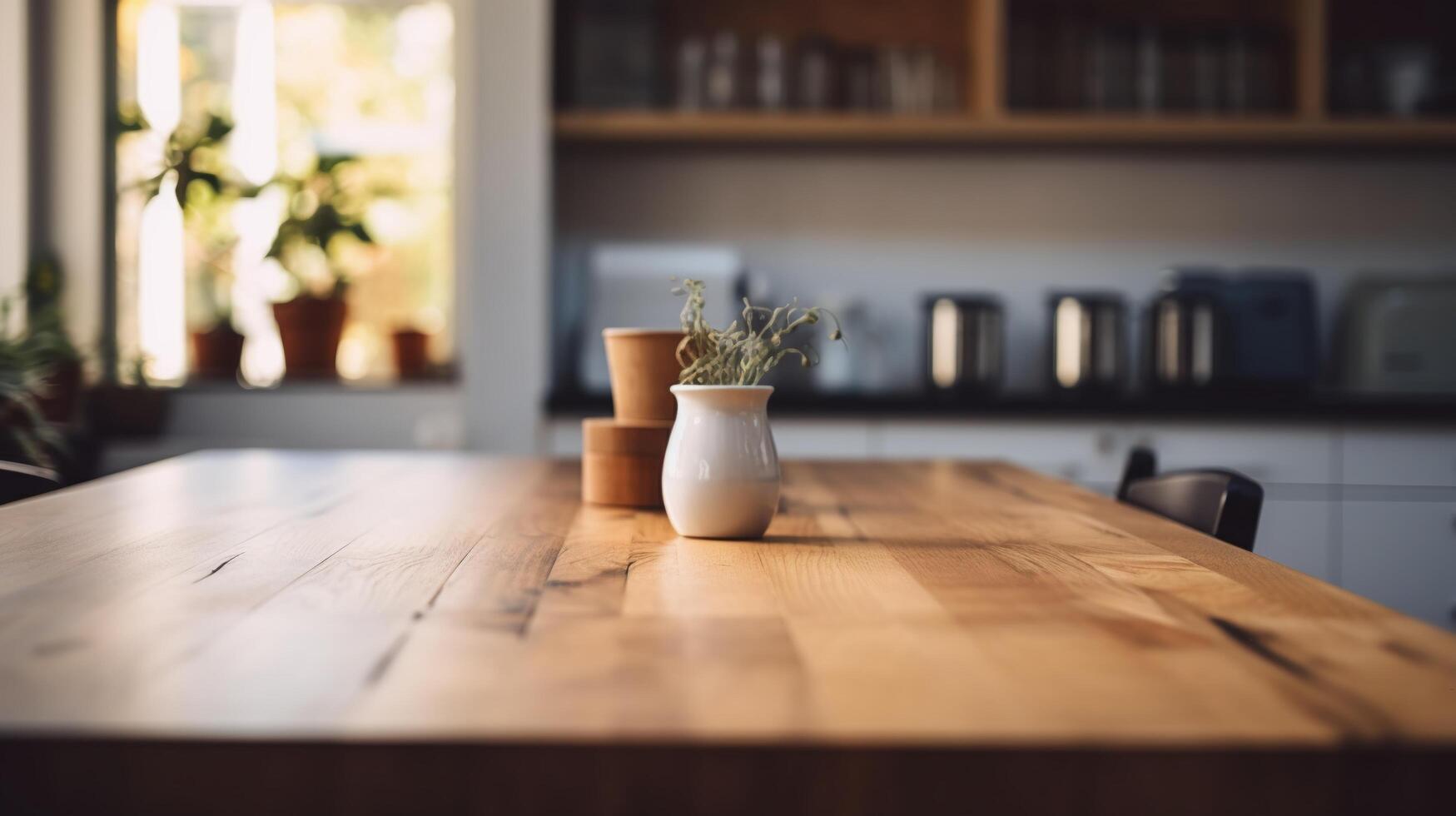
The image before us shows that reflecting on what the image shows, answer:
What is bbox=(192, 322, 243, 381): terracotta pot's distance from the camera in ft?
10.3

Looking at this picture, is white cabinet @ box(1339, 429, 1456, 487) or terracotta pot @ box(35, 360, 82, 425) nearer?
white cabinet @ box(1339, 429, 1456, 487)

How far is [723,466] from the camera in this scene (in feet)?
3.26

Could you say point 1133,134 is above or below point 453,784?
above

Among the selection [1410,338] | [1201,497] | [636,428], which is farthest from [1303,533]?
[636,428]

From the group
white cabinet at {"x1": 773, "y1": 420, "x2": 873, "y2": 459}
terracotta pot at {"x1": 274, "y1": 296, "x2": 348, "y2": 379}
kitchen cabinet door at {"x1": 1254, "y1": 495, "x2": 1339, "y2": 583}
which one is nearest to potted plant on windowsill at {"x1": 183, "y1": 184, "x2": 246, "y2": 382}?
terracotta pot at {"x1": 274, "y1": 296, "x2": 348, "y2": 379}

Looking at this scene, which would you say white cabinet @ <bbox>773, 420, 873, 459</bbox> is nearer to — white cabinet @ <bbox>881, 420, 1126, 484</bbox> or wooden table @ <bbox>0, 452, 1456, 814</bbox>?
white cabinet @ <bbox>881, 420, 1126, 484</bbox>

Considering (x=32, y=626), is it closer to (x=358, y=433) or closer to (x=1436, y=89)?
(x=358, y=433)

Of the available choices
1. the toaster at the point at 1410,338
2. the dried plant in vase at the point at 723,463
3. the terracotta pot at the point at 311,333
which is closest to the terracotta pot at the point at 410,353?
the terracotta pot at the point at 311,333

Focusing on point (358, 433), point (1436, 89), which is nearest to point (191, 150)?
point (358, 433)

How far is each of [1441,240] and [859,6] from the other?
1843mm

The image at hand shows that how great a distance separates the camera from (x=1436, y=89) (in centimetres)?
306

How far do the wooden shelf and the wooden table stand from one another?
2.16m

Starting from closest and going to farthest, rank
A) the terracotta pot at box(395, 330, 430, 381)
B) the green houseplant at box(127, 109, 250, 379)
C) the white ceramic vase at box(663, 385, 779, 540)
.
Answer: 1. the white ceramic vase at box(663, 385, 779, 540)
2. the green houseplant at box(127, 109, 250, 379)
3. the terracotta pot at box(395, 330, 430, 381)

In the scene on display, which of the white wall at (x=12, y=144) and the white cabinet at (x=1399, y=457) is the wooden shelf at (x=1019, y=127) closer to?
the white cabinet at (x=1399, y=457)
